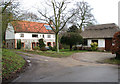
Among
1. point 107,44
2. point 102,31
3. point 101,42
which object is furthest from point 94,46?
point 102,31

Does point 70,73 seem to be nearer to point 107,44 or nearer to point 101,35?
point 107,44

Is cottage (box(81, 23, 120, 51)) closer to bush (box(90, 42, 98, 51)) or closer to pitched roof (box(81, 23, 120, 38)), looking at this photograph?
pitched roof (box(81, 23, 120, 38))

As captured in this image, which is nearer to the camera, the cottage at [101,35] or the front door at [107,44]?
the front door at [107,44]

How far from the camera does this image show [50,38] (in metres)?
39.3

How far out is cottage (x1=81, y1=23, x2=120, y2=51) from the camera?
24.3 meters

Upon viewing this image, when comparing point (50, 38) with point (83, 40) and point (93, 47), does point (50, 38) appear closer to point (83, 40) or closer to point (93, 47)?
point (83, 40)

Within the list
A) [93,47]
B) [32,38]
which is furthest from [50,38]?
[93,47]

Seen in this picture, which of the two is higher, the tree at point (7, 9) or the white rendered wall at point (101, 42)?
the tree at point (7, 9)

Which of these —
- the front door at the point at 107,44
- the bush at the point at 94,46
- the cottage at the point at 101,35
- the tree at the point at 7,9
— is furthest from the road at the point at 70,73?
the cottage at the point at 101,35

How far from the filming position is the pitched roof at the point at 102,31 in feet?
82.0

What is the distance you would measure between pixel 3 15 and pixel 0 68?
21.5ft

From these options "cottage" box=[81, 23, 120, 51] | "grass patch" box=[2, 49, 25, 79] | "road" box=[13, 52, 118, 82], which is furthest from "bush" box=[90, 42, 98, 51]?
"grass patch" box=[2, 49, 25, 79]

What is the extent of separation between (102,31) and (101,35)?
1.80 m

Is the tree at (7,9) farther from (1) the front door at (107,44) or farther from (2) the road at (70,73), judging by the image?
(1) the front door at (107,44)
